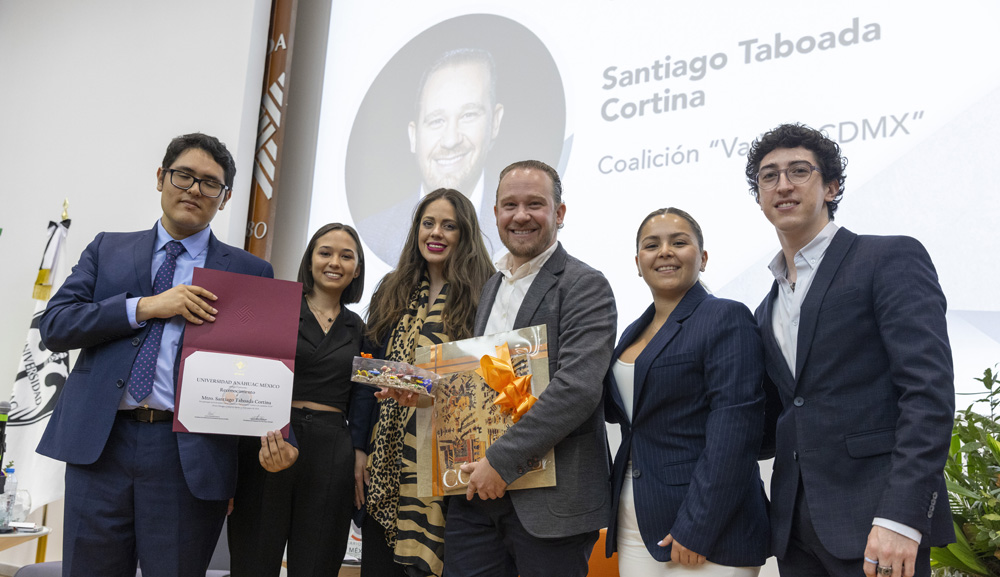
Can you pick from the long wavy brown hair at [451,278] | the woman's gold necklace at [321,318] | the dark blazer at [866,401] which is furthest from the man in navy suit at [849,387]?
the woman's gold necklace at [321,318]

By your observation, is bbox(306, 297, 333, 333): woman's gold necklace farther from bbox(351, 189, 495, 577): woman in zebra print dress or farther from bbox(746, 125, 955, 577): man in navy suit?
bbox(746, 125, 955, 577): man in navy suit

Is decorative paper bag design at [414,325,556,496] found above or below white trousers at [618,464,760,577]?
above

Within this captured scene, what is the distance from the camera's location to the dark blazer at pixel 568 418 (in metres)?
1.77

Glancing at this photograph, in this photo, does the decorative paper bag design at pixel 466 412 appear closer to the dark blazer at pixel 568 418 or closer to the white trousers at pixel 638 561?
the dark blazer at pixel 568 418

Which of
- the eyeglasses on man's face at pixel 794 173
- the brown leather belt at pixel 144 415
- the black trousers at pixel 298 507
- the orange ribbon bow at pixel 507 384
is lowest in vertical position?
the black trousers at pixel 298 507

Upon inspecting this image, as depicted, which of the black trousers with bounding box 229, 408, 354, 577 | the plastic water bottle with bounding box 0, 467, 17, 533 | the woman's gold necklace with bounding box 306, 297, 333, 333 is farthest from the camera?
the plastic water bottle with bounding box 0, 467, 17, 533

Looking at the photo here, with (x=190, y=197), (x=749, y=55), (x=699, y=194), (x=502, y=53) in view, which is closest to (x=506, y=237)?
(x=190, y=197)

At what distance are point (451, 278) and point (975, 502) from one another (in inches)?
65.3

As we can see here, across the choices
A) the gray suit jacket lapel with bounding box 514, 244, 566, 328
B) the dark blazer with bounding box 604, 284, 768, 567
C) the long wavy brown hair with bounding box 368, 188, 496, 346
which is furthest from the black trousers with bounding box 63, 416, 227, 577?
the dark blazer with bounding box 604, 284, 768, 567

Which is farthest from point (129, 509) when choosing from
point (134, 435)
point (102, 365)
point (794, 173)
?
point (794, 173)

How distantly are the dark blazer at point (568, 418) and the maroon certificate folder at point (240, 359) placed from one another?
2.22ft

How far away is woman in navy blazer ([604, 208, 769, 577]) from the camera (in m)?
1.69

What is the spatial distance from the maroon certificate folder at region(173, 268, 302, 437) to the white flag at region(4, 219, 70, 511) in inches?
123

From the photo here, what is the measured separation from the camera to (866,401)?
1.58 metres
